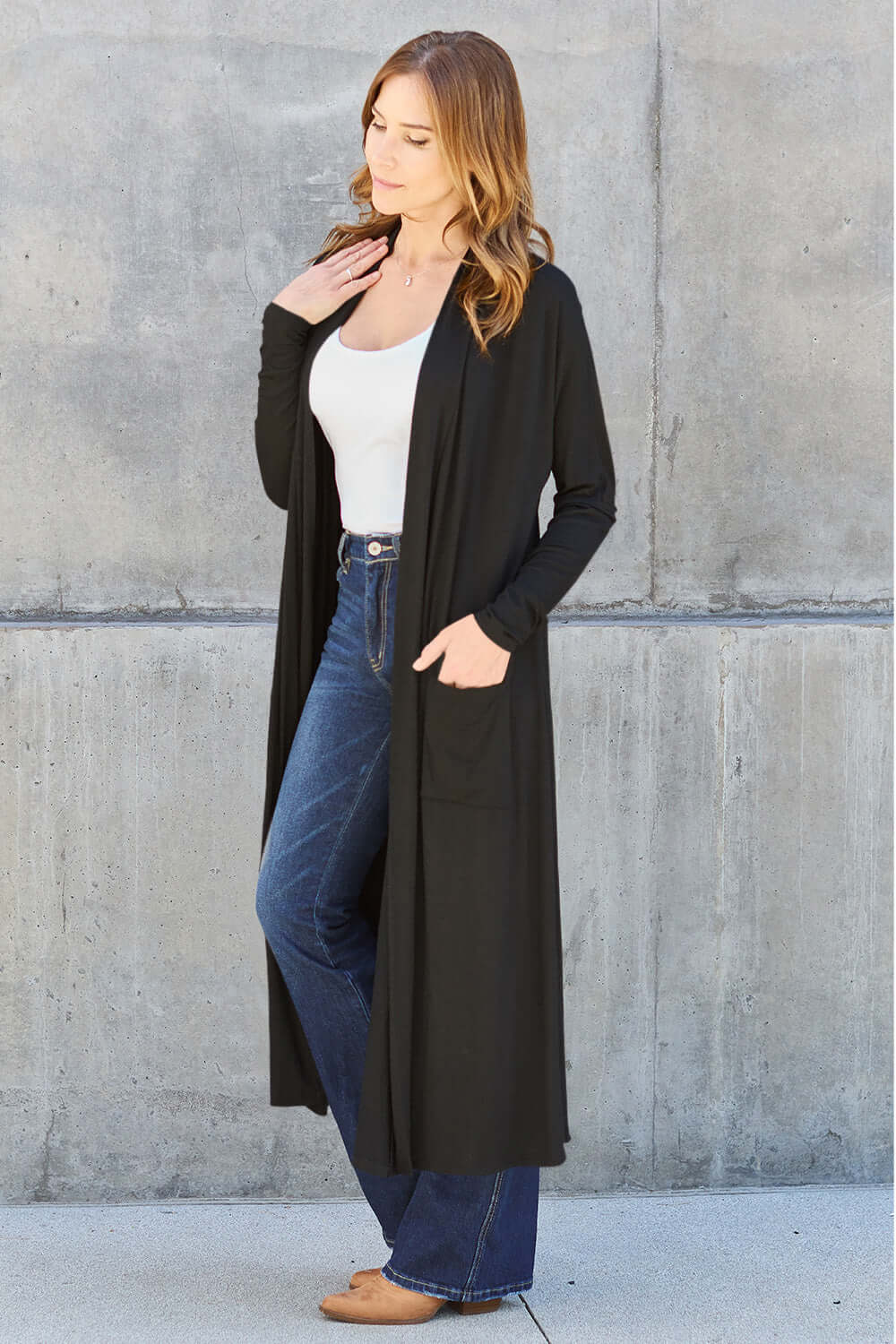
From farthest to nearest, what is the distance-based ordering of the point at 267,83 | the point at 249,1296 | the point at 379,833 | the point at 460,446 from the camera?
the point at 267,83 → the point at 249,1296 → the point at 379,833 → the point at 460,446

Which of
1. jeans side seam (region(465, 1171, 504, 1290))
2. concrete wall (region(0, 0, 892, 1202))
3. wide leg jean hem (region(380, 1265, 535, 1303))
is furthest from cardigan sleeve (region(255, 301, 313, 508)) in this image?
wide leg jean hem (region(380, 1265, 535, 1303))

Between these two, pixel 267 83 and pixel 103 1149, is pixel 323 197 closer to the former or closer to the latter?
pixel 267 83

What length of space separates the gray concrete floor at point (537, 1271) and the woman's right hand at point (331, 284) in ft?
5.76

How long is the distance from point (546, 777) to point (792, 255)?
5.20ft

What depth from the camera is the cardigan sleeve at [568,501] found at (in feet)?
7.50

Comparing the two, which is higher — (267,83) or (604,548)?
(267,83)

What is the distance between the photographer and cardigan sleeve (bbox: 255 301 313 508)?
2430 millimetres

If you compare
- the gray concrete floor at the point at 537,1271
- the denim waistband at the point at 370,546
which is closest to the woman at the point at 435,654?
the denim waistband at the point at 370,546

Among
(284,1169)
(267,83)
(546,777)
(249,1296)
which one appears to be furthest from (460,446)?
(284,1169)

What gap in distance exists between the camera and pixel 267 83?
126 inches

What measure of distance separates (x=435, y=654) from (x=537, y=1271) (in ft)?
4.39

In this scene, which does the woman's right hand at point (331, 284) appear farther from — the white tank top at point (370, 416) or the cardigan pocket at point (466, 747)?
the cardigan pocket at point (466, 747)

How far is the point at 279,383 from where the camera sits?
246 centimetres

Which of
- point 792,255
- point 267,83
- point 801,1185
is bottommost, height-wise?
point 801,1185
